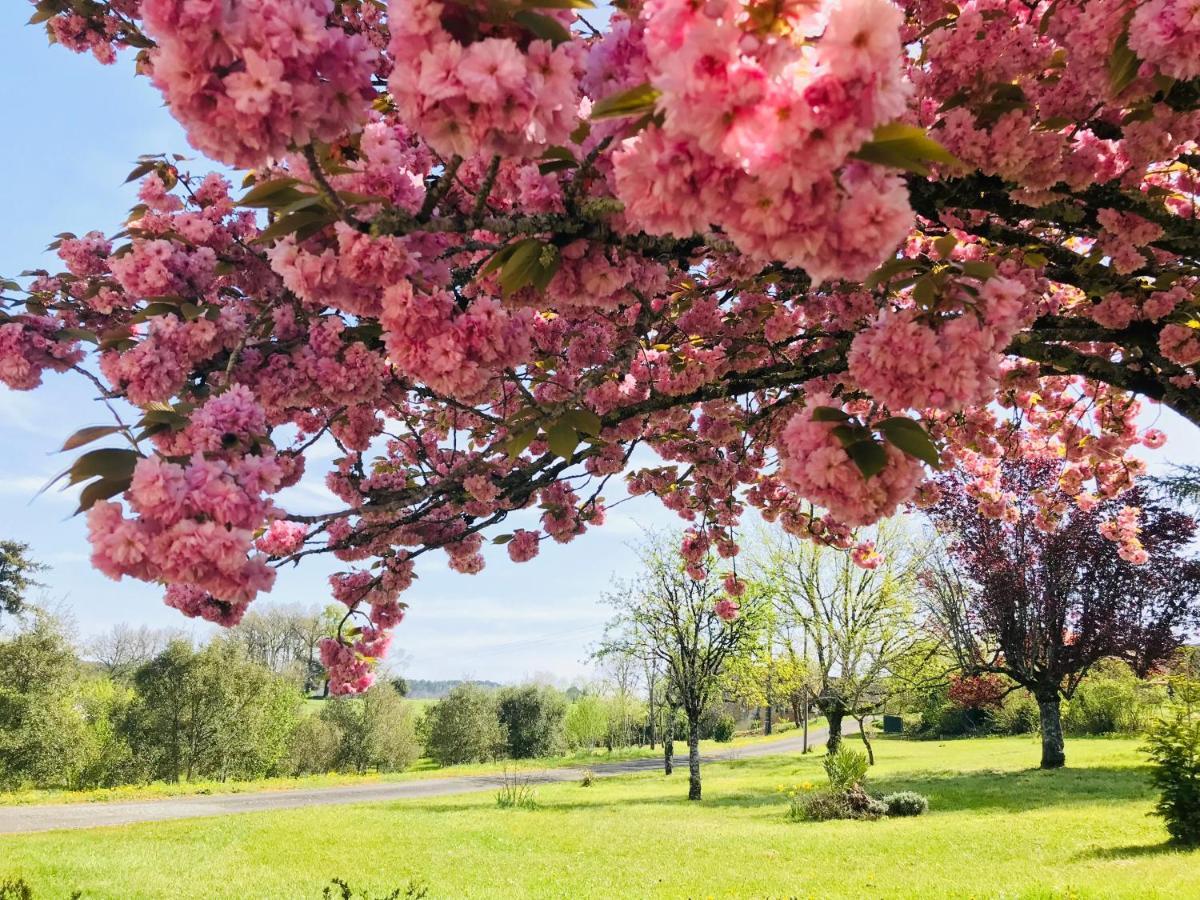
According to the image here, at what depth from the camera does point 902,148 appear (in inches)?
41.6

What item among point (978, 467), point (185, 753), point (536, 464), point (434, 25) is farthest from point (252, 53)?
point (185, 753)

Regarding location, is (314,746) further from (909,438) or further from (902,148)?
(902,148)

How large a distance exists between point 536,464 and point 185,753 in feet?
83.2

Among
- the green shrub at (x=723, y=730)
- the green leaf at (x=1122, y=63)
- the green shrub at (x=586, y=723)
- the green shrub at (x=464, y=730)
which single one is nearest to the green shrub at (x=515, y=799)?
the green leaf at (x=1122, y=63)

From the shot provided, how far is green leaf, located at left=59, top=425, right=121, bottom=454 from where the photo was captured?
155cm

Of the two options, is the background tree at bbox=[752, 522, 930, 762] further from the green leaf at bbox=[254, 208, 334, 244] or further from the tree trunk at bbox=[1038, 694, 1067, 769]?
the green leaf at bbox=[254, 208, 334, 244]

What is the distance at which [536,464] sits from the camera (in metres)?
4.38

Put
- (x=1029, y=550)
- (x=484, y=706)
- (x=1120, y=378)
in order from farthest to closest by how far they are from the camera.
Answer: (x=484, y=706) → (x=1029, y=550) → (x=1120, y=378)

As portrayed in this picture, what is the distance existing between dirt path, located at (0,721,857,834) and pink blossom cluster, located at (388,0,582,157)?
1720cm

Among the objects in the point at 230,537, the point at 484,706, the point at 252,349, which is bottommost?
the point at 484,706

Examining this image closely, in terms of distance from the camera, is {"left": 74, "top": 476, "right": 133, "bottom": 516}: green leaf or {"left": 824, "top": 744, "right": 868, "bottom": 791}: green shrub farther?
{"left": 824, "top": 744, "right": 868, "bottom": 791}: green shrub

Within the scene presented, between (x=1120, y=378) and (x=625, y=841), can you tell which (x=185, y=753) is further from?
(x=1120, y=378)

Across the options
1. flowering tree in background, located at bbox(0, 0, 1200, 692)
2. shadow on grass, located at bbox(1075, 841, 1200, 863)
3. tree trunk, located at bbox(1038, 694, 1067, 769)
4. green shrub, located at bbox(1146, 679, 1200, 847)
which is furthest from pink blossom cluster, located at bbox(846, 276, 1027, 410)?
tree trunk, located at bbox(1038, 694, 1067, 769)

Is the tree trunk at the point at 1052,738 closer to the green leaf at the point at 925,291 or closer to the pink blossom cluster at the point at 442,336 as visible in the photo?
the green leaf at the point at 925,291
